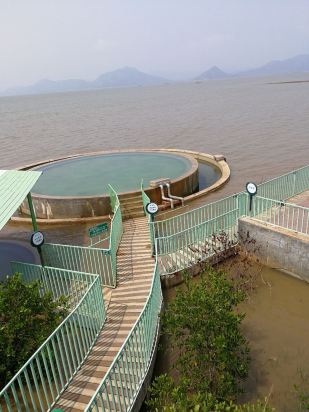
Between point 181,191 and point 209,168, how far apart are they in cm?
679

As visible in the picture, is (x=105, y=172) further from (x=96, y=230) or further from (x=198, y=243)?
(x=96, y=230)

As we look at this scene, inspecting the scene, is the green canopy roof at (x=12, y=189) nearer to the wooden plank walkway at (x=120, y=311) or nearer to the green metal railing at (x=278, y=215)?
the wooden plank walkway at (x=120, y=311)

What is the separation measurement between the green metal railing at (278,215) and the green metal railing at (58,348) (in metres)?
5.80

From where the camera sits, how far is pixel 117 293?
27.9 feet

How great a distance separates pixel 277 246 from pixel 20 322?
6966 millimetres

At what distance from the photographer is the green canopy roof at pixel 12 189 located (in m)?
8.02

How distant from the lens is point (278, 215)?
10594mm

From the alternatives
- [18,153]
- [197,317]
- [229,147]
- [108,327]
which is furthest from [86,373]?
[18,153]

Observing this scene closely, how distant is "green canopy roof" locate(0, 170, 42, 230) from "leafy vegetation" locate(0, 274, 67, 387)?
1737mm

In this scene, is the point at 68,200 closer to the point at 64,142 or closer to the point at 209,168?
the point at 209,168

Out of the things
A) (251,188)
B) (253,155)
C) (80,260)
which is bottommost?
(253,155)

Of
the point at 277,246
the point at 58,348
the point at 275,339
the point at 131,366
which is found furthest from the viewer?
the point at 277,246

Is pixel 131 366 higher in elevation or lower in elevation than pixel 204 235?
higher

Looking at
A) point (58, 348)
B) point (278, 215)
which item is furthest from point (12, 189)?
point (278, 215)
